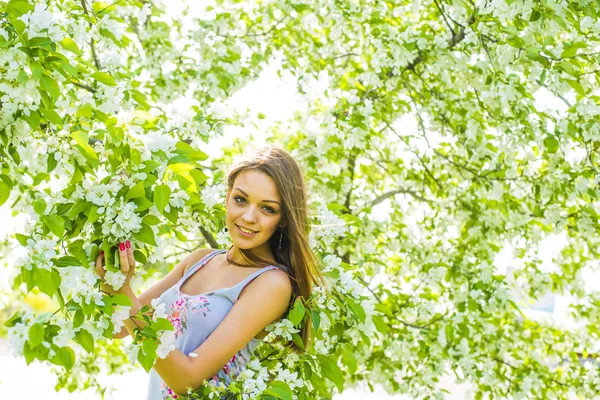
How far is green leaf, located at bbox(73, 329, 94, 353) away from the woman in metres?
0.31

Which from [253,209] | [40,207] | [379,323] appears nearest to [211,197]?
[253,209]

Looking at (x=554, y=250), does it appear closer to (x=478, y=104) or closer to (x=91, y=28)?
(x=478, y=104)

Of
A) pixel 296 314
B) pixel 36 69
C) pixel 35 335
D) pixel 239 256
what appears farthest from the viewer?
pixel 239 256

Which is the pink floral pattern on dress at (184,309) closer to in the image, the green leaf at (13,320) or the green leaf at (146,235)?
the green leaf at (146,235)

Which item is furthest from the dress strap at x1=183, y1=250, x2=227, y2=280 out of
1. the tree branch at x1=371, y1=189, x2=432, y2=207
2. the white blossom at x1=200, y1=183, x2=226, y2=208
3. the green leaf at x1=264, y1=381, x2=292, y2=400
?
the tree branch at x1=371, y1=189, x2=432, y2=207

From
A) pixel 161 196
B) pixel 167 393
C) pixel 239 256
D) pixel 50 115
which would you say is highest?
pixel 50 115

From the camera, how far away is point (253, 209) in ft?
6.34

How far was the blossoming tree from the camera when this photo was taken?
7.46 feet

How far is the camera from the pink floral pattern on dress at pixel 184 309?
6.10 feet

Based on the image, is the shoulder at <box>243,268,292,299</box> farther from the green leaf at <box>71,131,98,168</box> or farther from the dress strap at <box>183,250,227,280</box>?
the green leaf at <box>71,131,98,168</box>

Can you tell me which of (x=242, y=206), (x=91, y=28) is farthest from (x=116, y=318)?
(x=91, y=28)

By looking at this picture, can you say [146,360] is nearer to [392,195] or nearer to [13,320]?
[13,320]

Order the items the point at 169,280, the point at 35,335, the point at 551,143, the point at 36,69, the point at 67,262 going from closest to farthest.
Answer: the point at 35,335 < the point at 67,262 < the point at 36,69 < the point at 169,280 < the point at 551,143

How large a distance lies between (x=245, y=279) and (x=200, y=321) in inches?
6.3
